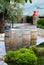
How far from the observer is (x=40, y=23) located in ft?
42.0

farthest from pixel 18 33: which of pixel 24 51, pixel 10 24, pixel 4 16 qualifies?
pixel 10 24

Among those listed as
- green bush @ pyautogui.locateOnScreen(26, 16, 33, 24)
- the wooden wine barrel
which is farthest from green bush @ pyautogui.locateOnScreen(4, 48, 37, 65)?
green bush @ pyautogui.locateOnScreen(26, 16, 33, 24)

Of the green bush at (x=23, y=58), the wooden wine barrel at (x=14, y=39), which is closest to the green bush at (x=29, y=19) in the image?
the wooden wine barrel at (x=14, y=39)

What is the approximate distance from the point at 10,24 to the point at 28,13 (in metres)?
3.52

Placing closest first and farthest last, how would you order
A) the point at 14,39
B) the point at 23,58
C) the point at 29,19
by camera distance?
the point at 23,58, the point at 14,39, the point at 29,19

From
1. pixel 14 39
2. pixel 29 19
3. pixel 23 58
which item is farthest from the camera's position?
pixel 29 19

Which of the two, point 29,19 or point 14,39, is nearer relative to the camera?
point 14,39

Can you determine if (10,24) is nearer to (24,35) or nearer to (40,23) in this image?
(40,23)

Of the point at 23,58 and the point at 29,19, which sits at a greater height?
the point at 23,58

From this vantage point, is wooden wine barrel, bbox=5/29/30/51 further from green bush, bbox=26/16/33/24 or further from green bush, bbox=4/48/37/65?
green bush, bbox=26/16/33/24

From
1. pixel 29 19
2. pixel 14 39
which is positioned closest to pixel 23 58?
pixel 14 39

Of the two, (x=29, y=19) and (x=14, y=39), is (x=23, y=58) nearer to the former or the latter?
(x=14, y=39)

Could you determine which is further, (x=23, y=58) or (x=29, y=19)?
(x=29, y=19)

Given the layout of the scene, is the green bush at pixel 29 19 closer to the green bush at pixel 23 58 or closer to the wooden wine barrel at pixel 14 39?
the wooden wine barrel at pixel 14 39
